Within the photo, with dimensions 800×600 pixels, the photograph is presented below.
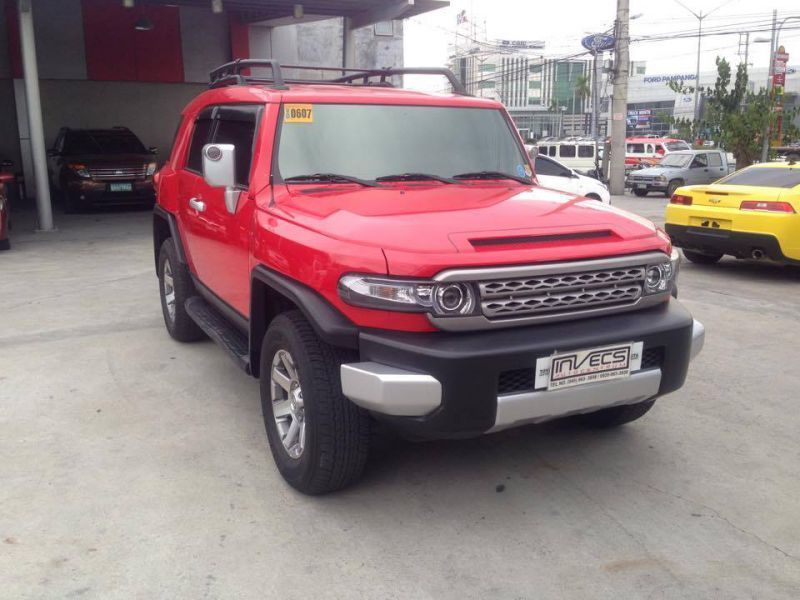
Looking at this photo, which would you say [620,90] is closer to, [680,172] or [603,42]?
[603,42]

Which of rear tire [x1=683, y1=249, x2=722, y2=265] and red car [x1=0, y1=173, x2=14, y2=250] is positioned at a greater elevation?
red car [x1=0, y1=173, x2=14, y2=250]

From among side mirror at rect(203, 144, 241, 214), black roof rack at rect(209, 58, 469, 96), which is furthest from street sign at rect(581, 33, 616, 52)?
side mirror at rect(203, 144, 241, 214)

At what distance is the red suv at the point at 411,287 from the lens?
10.1 ft

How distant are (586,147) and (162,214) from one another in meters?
24.8

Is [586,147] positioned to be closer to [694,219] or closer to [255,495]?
[694,219]

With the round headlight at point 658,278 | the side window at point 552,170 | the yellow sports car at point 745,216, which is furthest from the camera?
the side window at point 552,170

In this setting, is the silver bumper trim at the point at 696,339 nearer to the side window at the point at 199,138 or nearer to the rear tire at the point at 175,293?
the side window at the point at 199,138

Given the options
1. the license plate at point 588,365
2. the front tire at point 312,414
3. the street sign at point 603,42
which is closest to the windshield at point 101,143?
the front tire at point 312,414

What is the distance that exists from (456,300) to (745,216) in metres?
6.94

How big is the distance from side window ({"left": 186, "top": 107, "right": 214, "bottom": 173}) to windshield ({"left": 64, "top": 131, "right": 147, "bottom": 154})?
11.3 metres

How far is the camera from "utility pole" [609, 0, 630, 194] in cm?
2309

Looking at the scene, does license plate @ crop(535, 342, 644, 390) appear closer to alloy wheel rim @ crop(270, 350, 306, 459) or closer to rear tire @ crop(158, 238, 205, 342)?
alloy wheel rim @ crop(270, 350, 306, 459)

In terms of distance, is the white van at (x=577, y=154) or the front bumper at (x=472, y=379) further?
the white van at (x=577, y=154)

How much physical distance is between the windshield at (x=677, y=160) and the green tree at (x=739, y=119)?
269 centimetres
